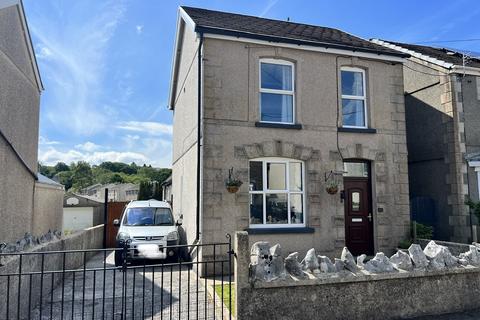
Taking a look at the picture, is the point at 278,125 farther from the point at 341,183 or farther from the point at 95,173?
the point at 95,173

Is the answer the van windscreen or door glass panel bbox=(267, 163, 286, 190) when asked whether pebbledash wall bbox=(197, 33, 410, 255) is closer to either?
door glass panel bbox=(267, 163, 286, 190)

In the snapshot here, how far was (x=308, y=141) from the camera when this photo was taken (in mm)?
9703

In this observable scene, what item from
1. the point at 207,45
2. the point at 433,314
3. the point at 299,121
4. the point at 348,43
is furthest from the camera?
the point at 348,43

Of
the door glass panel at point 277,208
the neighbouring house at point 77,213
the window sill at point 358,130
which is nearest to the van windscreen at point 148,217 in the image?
the door glass panel at point 277,208

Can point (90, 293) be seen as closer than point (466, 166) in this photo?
Yes

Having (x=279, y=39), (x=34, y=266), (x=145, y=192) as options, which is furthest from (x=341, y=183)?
(x=145, y=192)

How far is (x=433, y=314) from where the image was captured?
5496 millimetres

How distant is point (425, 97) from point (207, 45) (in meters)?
7.82

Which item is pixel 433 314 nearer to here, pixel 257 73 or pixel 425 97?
pixel 257 73

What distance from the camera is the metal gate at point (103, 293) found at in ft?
14.9

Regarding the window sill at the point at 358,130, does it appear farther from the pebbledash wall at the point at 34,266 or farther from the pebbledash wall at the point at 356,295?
the pebbledash wall at the point at 34,266

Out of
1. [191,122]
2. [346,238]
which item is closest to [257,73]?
[191,122]

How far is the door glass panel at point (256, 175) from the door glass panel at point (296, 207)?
0.96 m

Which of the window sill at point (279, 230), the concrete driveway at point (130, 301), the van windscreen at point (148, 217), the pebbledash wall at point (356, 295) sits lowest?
the concrete driveway at point (130, 301)
